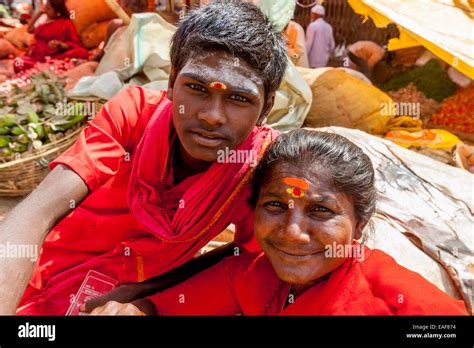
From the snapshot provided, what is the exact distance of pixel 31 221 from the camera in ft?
4.95

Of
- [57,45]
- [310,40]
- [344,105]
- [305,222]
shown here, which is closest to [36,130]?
[57,45]

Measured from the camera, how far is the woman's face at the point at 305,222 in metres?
1.42

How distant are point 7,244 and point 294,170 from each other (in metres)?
0.82

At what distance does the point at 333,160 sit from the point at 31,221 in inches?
35.0

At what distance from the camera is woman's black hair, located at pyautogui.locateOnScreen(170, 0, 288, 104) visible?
4.93 ft

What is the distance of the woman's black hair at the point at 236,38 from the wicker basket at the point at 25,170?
2147 millimetres

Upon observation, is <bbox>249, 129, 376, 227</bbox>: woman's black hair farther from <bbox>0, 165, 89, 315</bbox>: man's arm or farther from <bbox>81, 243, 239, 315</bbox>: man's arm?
<bbox>0, 165, 89, 315</bbox>: man's arm

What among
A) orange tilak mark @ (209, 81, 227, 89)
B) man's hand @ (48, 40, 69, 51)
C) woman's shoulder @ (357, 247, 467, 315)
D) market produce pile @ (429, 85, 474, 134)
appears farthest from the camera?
man's hand @ (48, 40, 69, 51)

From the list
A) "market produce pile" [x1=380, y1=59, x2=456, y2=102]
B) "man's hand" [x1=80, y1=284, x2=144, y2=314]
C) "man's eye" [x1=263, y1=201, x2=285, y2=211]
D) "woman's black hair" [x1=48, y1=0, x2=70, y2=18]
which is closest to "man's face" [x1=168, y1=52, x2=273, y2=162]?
"man's eye" [x1=263, y1=201, x2=285, y2=211]

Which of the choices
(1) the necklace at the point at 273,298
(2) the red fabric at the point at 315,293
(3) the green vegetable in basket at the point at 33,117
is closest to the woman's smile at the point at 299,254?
(2) the red fabric at the point at 315,293

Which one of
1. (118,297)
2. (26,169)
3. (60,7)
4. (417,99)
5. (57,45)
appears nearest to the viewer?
(118,297)

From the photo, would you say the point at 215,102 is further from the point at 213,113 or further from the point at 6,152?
the point at 6,152

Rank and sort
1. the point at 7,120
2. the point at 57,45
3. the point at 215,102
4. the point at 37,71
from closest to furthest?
the point at 215,102
the point at 7,120
the point at 37,71
the point at 57,45

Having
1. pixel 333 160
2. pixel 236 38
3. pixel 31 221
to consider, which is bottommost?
pixel 31 221
